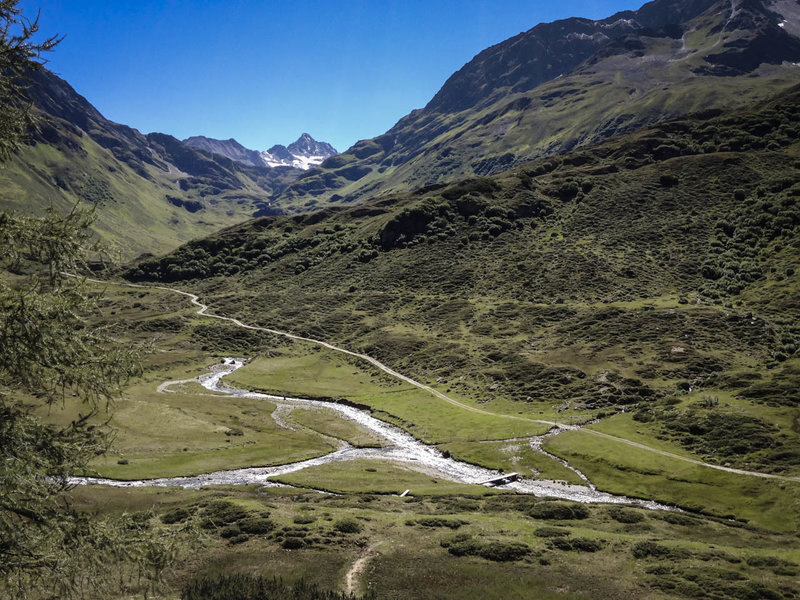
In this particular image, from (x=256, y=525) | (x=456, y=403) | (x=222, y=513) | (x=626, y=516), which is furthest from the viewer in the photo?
(x=456, y=403)

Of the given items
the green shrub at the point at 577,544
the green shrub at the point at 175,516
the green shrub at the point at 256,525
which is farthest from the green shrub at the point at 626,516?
the green shrub at the point at 175,516

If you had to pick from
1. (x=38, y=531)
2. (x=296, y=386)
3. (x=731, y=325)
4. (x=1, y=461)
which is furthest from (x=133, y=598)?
(x=731, y=325)

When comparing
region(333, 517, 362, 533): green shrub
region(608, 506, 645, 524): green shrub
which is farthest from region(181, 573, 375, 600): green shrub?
region(608, 506, 645, 524): green shrub

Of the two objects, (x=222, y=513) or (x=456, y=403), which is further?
(x=456, y=403)

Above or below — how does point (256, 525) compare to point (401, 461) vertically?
above

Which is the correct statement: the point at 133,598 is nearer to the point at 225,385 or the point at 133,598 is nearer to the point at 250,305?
the point at 225,385

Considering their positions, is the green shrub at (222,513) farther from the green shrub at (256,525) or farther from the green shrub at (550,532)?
the green shrub at (550,532)

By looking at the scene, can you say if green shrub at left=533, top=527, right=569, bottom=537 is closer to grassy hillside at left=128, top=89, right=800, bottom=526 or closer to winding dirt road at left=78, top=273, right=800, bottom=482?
grassy hillside at left=128, top=89, right=800, bottom=526

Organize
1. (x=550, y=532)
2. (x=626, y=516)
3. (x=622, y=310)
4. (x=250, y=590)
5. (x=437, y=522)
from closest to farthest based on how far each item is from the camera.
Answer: (x=250, y=590) → (x=550, y=532) → (x=437, y=522) → (x=626, y=516) → (x=622, y=310)

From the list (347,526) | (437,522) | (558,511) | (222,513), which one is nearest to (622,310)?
(558,511)

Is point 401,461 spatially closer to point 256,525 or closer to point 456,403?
point 456,403
